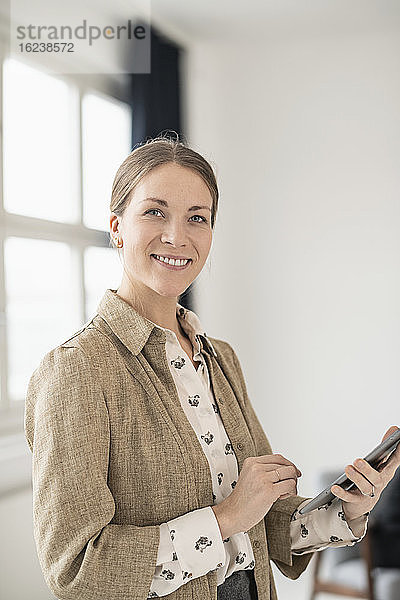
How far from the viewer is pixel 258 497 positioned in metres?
1.11

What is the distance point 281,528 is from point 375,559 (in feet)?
3.69

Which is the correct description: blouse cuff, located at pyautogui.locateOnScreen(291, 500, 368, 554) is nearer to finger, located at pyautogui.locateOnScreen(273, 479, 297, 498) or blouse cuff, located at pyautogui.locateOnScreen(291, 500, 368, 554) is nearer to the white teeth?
finger, located at pyautogui.locateOnScreen(273, 479, 297, 498)

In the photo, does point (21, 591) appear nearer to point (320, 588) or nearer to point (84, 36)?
point (320, 588)

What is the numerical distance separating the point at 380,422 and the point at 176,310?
1247 mm

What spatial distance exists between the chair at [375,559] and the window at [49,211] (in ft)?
3.80

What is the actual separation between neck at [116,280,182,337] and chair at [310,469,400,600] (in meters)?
1.29

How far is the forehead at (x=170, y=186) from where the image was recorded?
1.21 meters

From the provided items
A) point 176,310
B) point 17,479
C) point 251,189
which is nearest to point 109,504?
point 176,310

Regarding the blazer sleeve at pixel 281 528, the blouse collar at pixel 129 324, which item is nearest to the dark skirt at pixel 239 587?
the blazer sleeve at pixel 281 528

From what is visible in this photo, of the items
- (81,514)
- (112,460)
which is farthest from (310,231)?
Result: (81,514)

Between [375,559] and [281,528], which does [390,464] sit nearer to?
[281,528]

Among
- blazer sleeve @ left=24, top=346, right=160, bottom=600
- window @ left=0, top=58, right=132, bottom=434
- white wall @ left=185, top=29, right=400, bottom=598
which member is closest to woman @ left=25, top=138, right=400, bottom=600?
blazer sleeve @ left=24, top=346, right=160, bottom=600

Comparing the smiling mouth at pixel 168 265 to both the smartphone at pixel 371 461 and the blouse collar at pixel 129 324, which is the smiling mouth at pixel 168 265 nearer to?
the blouse collar at pixel 129 324

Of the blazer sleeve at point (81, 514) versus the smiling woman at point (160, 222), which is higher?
the smiling woman at point (160, 222)
